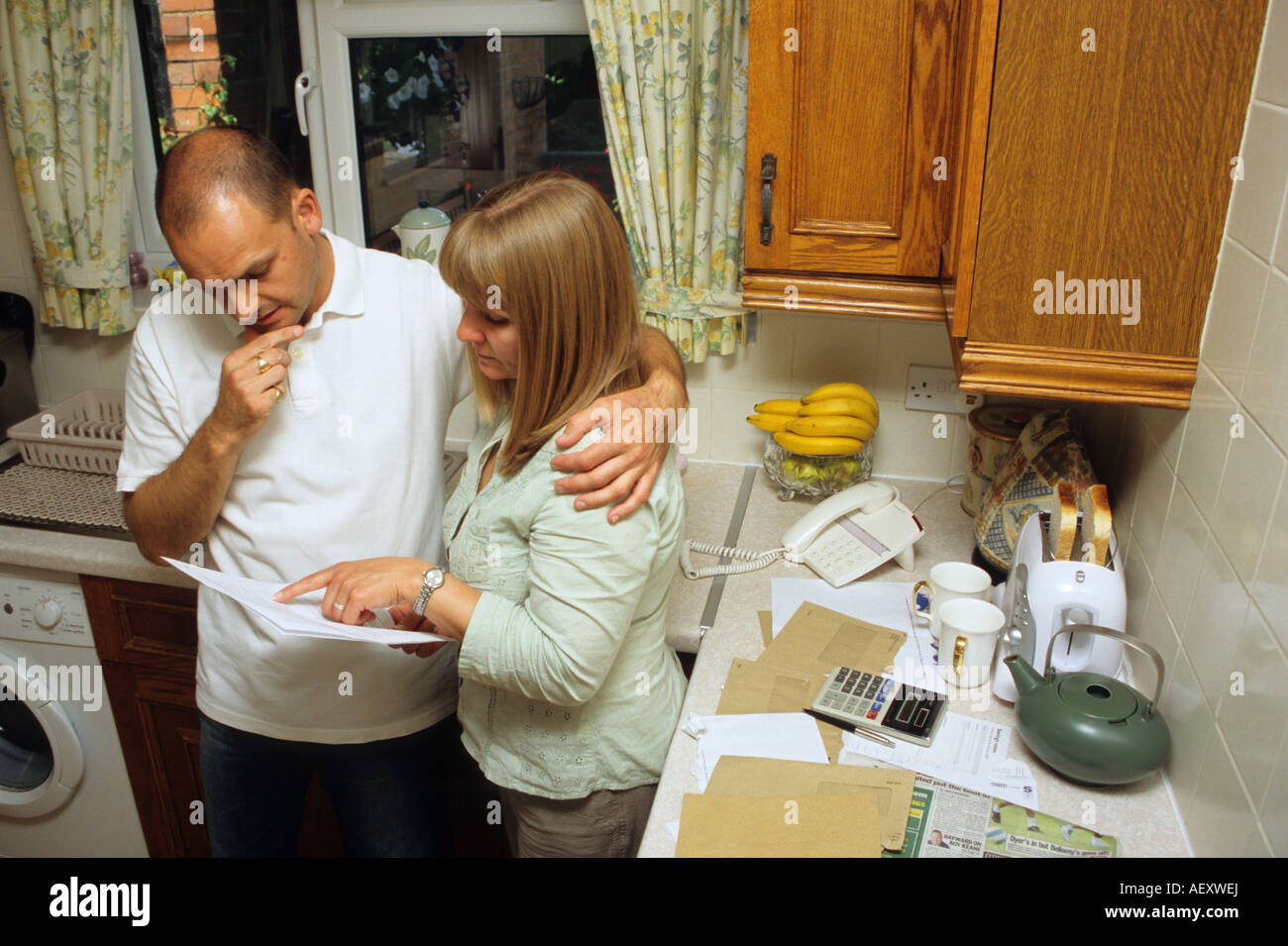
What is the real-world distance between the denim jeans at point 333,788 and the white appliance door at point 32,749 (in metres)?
0.69

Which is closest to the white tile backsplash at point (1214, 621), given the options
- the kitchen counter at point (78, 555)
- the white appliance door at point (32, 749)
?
the kitchen counter at point (78, 555)

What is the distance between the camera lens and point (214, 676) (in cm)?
159

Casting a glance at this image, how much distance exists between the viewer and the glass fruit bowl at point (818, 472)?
206cm

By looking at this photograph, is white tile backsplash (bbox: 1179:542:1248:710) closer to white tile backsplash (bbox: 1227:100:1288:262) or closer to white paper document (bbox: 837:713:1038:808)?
white paper document (bbox: 837:713:1038:808)

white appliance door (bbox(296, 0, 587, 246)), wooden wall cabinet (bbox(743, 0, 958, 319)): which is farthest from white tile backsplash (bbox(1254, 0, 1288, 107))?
white appliance door (bbox(296, 0, 587, 246))

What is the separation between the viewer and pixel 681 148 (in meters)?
1.96

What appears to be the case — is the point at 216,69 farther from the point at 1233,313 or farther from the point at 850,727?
the point at 1233,313

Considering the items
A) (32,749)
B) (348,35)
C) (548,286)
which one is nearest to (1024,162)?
(548,286)

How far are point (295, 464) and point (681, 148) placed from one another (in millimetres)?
932

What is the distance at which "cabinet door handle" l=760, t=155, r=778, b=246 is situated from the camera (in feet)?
5.46

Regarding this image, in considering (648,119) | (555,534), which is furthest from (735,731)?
(648,119)

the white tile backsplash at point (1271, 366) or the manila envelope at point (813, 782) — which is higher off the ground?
the white tile backsplash at point (1271, 366)

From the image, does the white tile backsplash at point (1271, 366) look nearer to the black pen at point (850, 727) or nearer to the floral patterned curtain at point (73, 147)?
the black pen at point (850, 727)
